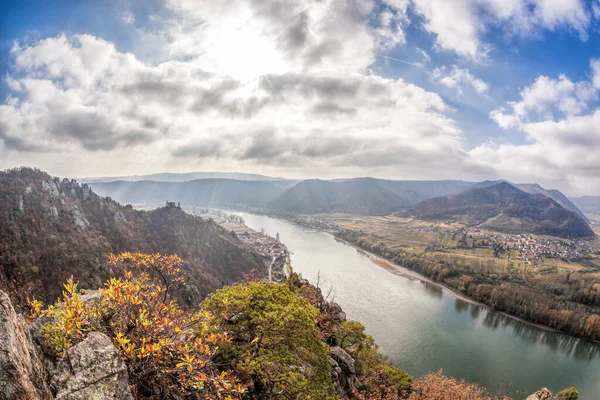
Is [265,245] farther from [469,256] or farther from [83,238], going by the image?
[469,256]

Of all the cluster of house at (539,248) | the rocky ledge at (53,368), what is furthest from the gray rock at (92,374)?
the cluster of house at (539,248)

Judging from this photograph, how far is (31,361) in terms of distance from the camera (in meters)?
5.58

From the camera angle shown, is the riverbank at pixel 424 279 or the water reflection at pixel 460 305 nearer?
the riverbank at pixel 424 279

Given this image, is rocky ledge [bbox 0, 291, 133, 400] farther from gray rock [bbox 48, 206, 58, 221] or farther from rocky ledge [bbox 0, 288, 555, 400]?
gray rock [bbox 48, 206, 58, 221]

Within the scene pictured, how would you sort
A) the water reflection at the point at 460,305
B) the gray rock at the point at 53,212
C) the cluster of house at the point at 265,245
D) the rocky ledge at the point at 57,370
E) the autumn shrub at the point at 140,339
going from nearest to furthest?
the rocky ledge at the point at 57,370 → the autumn shrub at the point at 140,339 → the gray rock at the point at 53,212 → the water reflection at the point at 460,305 → the cluster of house at the point at 265,245

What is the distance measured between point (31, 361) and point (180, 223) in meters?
95.1

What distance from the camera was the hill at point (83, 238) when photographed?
4656cm

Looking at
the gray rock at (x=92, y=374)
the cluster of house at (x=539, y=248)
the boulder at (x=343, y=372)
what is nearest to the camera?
the gray rock at (x=92, y=374)

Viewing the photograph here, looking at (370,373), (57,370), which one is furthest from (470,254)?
(57,370)

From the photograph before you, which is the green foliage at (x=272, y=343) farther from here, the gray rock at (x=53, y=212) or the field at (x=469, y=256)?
the field at (x=469, y=256)

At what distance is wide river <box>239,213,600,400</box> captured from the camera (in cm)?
4338

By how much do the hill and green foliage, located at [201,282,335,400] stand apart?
1595 cm

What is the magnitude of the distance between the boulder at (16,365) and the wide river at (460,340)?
4548 centimetres

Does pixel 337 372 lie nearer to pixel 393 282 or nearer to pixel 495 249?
pixel 393 282
